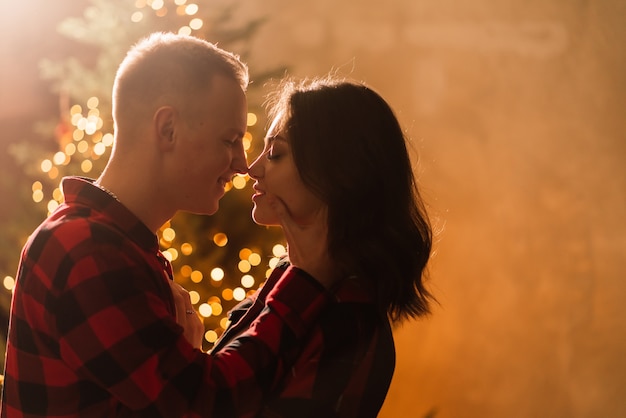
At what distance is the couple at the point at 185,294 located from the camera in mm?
1284

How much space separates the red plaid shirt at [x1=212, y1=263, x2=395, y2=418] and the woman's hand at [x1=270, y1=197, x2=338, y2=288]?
0.04 m

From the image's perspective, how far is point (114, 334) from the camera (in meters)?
1.27

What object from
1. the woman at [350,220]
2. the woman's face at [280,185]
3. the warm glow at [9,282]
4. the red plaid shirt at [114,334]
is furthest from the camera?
the warm glow at [9,282]

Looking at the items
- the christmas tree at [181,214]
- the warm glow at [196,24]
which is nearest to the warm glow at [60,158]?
the christmas tree at [181,214]

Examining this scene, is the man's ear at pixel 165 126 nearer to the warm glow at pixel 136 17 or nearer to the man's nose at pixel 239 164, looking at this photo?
the man's nose at pixel 239 164

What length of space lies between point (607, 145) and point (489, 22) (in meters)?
0.89

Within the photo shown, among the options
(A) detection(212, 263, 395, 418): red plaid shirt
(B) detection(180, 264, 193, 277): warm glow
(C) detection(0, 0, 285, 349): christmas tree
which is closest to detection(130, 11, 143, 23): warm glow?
(C) detection(0, 0, 285, 349): christmas tree

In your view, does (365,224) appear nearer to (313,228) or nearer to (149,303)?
(313,228)

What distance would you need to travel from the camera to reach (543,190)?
3.78m

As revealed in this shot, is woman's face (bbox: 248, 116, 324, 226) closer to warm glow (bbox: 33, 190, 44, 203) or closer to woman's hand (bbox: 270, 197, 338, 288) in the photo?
woman's hand (bbox: 270, 197, 338, 288)

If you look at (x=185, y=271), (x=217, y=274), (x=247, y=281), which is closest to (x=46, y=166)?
(x=185, y=271)

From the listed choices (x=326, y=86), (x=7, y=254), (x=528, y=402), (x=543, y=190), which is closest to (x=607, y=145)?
(x=543, y=190)

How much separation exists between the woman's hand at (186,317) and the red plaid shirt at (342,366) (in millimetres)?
125

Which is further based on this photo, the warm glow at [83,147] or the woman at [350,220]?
the warm glow at [83,147]
